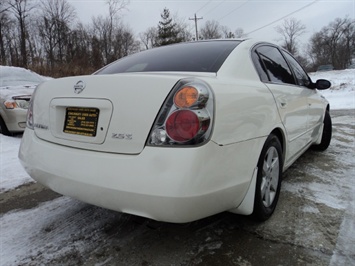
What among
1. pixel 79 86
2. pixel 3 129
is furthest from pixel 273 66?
pixel 3 129

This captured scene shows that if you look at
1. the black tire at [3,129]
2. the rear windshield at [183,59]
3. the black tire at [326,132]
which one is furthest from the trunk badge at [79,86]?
the black tire at [3,129]

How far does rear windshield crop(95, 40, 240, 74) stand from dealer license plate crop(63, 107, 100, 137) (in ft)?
2.31

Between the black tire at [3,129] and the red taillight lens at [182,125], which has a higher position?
the red taillight lens at [182,125]

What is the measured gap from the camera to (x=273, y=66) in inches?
113

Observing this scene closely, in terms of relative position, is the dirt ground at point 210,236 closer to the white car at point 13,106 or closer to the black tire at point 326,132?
the black tire at point 326,132

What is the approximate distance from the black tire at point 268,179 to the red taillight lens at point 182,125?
2.50 ft

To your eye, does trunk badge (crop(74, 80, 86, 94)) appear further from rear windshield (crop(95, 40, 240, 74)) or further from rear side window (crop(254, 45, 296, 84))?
rear side window (crop(254, 45, 296, 84))

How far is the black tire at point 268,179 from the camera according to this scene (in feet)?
7.27

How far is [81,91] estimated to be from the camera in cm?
200

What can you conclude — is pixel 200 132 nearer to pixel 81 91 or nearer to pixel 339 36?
pixel 81 91

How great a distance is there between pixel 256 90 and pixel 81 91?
1.21 meters

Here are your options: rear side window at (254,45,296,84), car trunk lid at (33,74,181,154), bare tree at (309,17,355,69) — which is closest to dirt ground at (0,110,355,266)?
car trunk lid at (33,74,181,154)

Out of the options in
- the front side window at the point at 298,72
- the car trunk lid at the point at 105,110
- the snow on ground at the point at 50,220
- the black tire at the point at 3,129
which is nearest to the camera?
the car trunk lid at the point at 105,110

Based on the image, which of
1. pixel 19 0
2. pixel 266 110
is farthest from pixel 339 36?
pixel 266 110
